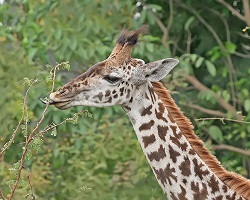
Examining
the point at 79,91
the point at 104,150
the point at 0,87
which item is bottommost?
the point at 104,150

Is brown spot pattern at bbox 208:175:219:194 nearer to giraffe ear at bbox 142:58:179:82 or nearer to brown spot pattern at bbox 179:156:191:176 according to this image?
brown spot pattern at bbox 179:156:191:176

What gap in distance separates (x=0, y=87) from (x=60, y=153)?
783mm

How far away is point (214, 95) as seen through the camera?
11367mm

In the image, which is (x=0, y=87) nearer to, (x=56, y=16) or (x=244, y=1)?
(x=56, y=16)

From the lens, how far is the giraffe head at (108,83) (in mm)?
6071

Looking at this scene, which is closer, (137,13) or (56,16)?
(56,16)

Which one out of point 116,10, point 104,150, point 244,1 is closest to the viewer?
point 104,150

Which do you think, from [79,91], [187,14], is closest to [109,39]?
[187,14]

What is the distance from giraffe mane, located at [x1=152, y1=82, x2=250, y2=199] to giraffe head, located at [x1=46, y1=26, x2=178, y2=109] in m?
0.11

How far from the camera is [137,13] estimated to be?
1096 cm

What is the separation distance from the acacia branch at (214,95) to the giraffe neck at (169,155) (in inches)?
208

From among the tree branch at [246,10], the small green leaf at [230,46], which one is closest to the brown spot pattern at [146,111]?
the small green leaf at [230,46]

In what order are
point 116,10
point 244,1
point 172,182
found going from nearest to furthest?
point 172,182 → point 116,10 → point 244,1

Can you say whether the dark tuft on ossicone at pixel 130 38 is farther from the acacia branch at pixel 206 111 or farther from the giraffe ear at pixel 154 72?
the acacia branch at pixel 206 111
